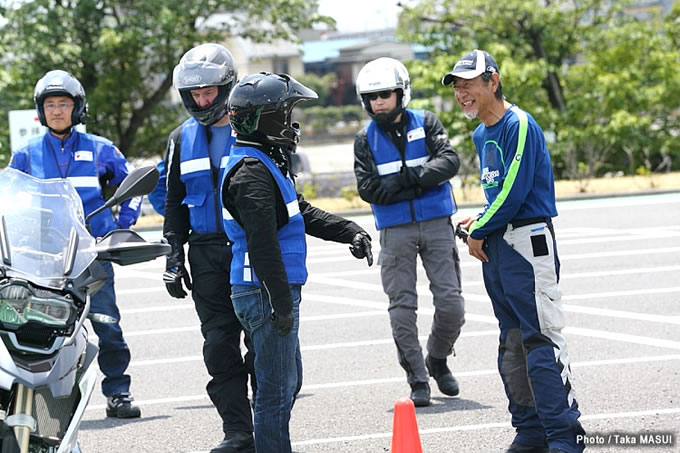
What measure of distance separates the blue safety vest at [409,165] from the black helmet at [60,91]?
1915 millimetres

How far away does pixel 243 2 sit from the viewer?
89.0ft

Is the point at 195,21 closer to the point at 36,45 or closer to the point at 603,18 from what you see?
the point at 36,45

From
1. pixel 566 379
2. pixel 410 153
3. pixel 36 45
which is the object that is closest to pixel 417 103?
pixel 36 45

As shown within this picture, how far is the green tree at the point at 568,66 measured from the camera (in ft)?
99.7

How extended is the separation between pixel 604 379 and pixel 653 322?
2058 millimetres

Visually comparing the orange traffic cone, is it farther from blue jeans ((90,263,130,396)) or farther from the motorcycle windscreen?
blue jeans ((90,263,130,396))

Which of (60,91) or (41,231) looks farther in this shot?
(60,91)

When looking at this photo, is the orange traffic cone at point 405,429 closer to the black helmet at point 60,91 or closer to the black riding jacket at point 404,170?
the black riding jacket at point 404,170

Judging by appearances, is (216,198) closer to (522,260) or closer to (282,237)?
(282,237)

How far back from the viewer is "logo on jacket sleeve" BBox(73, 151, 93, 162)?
7.45 m

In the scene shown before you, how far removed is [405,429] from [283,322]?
0.78 metres

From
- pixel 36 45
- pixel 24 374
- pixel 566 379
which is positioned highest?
pixel 36 45

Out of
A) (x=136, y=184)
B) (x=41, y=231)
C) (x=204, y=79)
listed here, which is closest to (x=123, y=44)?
(x=204, y=79)

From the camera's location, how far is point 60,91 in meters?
7.30
